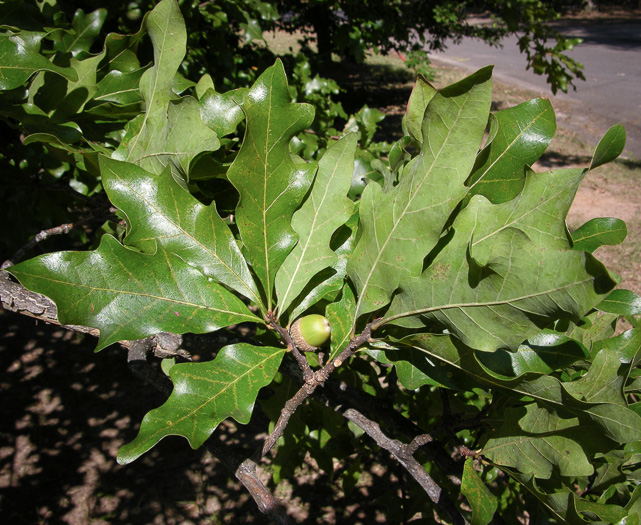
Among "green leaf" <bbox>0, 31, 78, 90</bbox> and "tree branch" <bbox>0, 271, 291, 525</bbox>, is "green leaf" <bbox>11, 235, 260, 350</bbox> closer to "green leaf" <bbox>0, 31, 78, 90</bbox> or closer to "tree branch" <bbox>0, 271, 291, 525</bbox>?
"tree branch" <bbox>0, 271, 291, 525</bbox>

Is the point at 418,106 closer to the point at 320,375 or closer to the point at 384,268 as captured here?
the point at 384,268

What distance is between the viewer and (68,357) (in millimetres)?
4879

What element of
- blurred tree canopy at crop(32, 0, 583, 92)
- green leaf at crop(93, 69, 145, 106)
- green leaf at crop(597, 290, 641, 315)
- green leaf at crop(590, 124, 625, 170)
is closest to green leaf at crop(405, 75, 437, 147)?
green leaf at crop(590, 124, 625, 170)

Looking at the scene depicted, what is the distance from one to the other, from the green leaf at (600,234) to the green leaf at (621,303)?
189 millimetres

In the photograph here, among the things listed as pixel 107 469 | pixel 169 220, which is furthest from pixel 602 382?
pixel 107 469

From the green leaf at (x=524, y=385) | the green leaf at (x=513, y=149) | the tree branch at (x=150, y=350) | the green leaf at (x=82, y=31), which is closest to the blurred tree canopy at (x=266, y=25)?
the green leaf at (x=82, y=31)

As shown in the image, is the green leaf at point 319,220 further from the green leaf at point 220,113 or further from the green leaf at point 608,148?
the green leaf at point 608,148

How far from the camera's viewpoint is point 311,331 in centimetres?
95

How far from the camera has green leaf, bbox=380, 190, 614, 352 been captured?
2.00 ft

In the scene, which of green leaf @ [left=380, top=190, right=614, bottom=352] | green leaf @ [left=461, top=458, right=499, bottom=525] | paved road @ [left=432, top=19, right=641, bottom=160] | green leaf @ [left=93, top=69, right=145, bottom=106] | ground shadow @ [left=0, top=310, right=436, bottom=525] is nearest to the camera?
green leaf @ [left=380, top=190, right=614, bottom=352]

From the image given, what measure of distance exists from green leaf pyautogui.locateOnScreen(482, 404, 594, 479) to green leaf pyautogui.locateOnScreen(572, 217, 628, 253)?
0.30 metres

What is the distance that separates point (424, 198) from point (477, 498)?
52cm

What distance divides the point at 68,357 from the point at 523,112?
5028 millimetres

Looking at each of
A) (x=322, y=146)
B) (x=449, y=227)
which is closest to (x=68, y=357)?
(x=322, y=146)
